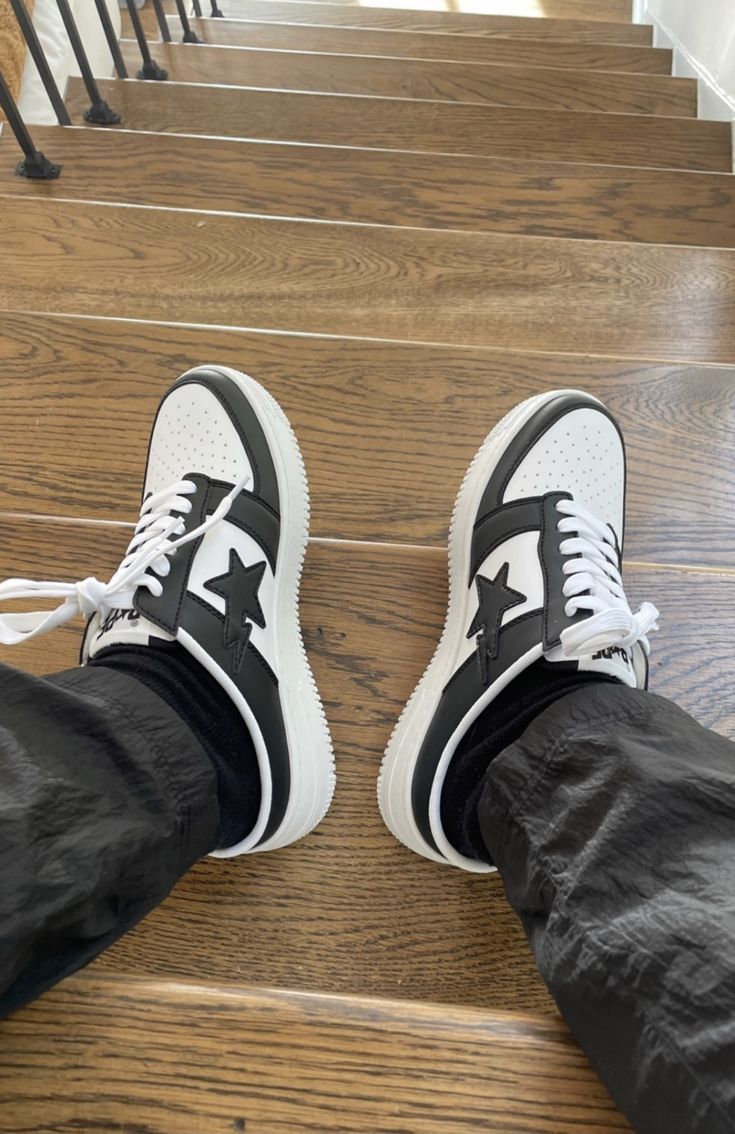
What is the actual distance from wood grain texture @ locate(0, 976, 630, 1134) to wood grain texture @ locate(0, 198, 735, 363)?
852mm

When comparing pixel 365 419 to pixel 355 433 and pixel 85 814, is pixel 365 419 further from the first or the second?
pixel 85 814

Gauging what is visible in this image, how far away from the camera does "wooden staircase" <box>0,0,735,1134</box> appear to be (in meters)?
0.47

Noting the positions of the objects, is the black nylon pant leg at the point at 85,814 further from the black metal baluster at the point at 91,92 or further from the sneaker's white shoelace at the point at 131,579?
the black metal baluster at the point at 91,92

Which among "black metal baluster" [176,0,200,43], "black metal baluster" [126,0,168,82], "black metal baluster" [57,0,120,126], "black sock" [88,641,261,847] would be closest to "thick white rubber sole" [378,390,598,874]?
"black sock" [88,641,261,847]

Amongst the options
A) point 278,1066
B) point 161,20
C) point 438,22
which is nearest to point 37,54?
point 161,20

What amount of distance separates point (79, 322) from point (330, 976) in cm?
84

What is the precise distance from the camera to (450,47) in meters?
2.29

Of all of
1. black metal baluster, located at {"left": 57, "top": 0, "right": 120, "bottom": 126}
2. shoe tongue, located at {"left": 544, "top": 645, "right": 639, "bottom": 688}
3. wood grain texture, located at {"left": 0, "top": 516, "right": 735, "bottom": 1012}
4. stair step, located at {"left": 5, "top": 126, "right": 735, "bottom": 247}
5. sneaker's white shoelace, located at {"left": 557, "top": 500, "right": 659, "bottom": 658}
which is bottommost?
wood grain texture, located at {"left": 0, "top": 516, "right": 735, "bottom": 1012}

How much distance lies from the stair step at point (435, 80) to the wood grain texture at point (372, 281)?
3.36ft

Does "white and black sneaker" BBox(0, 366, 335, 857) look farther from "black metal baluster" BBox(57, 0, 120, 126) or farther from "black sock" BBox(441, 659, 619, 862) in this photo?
"black metal baluster" BBox(57, 0, 120, 126)

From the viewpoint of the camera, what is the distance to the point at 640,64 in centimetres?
228

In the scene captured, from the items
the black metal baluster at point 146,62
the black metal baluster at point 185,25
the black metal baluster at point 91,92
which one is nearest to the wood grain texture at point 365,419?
the black metal baluster at point 91,92

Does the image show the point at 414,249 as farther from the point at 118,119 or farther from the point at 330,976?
the point at 330,976

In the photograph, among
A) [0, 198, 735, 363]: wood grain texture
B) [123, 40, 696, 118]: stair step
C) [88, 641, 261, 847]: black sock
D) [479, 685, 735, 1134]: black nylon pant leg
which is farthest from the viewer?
[123, 40, 696, 118]: stair step
